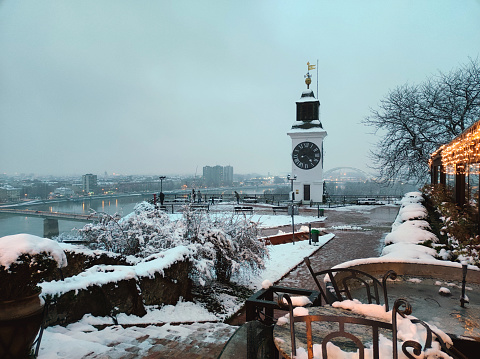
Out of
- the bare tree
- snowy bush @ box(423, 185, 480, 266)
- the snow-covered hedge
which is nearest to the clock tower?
the bare tree

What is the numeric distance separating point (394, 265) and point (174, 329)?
10.7ft

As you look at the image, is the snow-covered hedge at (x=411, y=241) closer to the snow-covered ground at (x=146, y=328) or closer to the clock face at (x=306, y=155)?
the snow-covered ground at (x=146, y=328)

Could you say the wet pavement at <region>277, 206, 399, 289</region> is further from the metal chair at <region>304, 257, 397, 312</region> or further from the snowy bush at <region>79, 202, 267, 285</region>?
the metal chair at <region>304, 257, 397, 312</region>

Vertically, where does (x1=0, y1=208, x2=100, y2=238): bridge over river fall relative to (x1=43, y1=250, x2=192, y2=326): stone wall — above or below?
below

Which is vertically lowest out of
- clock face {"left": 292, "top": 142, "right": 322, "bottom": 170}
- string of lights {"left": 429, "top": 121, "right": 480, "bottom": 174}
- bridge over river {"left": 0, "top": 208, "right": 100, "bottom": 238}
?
bridge over river {"left": 0, "top": 208, "right": 100, "bottom": 238}

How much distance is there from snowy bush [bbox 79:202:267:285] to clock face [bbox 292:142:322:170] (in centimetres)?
2553

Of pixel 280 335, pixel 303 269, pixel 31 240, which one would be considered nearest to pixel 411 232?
pixel 303 269

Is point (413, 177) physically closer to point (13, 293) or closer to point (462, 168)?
point (462, 168)

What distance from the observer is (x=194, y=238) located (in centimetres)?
773

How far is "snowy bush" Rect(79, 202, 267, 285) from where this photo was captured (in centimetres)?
761

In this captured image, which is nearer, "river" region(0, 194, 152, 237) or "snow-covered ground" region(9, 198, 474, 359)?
"snow-covered ground" region(9, 198, 474, 359)

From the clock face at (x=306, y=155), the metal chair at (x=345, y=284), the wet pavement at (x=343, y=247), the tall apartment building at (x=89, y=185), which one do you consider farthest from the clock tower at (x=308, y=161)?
the metal chair at (x=345, y=284)

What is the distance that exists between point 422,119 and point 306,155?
12751 millimetres

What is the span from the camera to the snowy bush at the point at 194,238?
299 inches
